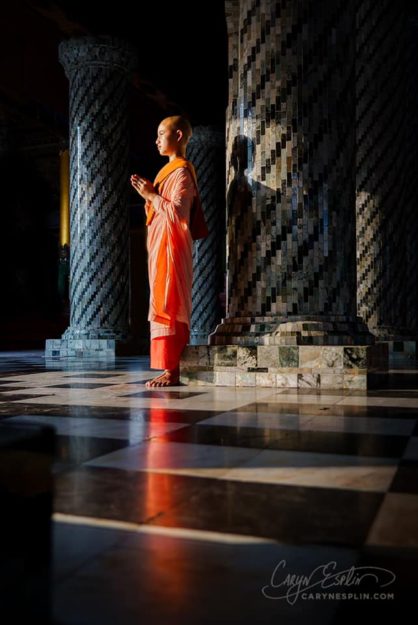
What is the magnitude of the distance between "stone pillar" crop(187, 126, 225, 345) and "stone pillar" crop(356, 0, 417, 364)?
5394 mm

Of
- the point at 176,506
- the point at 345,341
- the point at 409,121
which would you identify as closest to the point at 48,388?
the point at 345,341

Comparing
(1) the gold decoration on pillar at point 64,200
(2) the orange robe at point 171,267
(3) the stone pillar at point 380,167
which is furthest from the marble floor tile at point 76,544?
(1) the gold decoration on pillar at point 64,200

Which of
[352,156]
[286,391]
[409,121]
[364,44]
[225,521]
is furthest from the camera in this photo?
[409,121]

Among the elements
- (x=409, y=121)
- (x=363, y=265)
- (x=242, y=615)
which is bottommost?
(x=242, y=615)

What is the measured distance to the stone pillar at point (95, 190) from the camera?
9.83m

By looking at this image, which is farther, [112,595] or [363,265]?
[363,265]

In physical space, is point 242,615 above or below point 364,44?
below

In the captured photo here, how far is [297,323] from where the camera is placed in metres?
4.27

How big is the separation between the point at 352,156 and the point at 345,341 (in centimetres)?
148

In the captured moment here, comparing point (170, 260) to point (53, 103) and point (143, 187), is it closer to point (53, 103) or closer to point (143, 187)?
point (143, 187)

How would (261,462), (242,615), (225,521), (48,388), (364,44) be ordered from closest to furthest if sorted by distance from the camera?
(242,615), (225,521), (261,462), (48,388), (364,44)

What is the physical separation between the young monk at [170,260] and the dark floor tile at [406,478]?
2.56 m

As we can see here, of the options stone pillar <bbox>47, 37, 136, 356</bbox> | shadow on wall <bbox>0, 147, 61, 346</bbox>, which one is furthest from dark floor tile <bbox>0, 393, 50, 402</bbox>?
shadow on wall <bbox>0, 147, 61, 346</bbox>

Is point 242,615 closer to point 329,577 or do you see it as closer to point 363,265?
point 329,577
